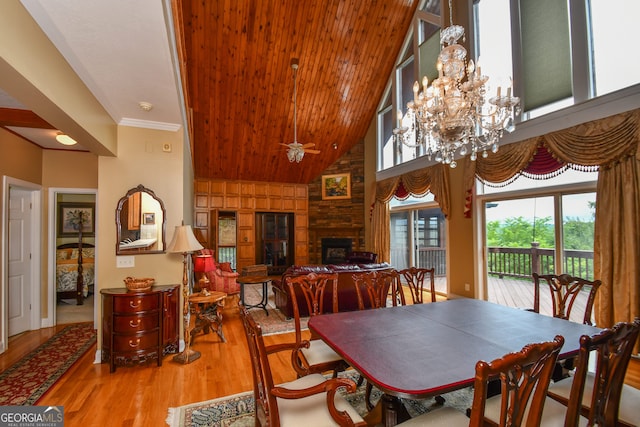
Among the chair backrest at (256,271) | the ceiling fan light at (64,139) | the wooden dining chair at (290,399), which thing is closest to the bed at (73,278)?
the ceiling fan light at (64,139)

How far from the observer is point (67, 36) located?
73.0 inches

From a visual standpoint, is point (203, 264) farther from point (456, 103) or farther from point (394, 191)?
point (394, 191)

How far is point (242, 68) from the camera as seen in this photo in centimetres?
553

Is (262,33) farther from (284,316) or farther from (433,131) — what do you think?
(284,316)

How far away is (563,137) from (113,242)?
18.0 ft

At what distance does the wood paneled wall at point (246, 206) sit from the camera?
8.06 m

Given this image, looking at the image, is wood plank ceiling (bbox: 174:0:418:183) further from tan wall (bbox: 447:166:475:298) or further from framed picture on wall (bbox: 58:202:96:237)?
tan wall (bbox: 447:166:475:298)

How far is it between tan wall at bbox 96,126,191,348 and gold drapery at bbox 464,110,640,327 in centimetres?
477

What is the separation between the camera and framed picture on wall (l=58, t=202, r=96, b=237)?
577 cm

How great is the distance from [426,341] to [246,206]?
24.4 feet

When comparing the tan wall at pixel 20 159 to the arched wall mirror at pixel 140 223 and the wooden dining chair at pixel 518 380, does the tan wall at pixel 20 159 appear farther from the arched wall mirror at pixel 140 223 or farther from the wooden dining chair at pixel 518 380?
the wooden dining chair at pixel 518 380

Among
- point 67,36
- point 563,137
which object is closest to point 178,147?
point 67,36

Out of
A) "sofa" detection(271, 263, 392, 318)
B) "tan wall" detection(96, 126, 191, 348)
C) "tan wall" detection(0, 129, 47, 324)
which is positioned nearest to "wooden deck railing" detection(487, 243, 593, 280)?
"sofa" detection(271, 263, 392, 318)

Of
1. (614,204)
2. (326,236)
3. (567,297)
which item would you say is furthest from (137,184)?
(326,236)
